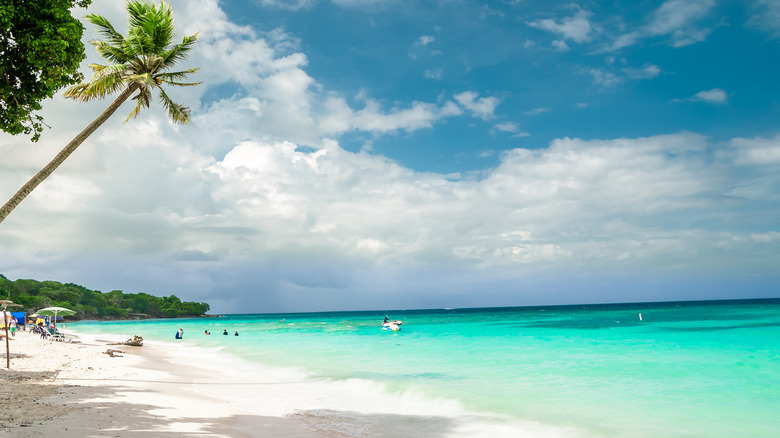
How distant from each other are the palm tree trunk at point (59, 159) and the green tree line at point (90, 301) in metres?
95.3

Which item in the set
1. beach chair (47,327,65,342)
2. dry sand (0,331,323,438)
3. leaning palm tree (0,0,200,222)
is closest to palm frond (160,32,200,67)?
leaning palm tree (0,0,200,222)

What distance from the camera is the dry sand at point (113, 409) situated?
7641 mm

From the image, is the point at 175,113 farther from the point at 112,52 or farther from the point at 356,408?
the point at 356,408

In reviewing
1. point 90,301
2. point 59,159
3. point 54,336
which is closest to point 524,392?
point 59,159

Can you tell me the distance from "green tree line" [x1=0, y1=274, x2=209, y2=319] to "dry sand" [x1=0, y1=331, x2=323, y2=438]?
299ft

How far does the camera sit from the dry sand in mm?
7641

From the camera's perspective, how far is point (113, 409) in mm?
9383

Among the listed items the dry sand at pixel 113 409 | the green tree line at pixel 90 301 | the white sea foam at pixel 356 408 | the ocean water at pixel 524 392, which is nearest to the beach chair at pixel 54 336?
the ocean water at pixel 524 392

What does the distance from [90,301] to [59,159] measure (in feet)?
482

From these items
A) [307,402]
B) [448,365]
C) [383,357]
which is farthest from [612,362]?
[307,402]

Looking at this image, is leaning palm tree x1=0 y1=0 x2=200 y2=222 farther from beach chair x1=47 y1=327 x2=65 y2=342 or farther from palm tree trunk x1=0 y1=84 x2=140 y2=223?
beach chair x1=47 y1=327 x2=65 y2=342

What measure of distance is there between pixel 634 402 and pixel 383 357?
13656 millimetres

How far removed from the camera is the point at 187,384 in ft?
48.4

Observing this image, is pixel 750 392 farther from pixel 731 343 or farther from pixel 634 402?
pixel 731 343
